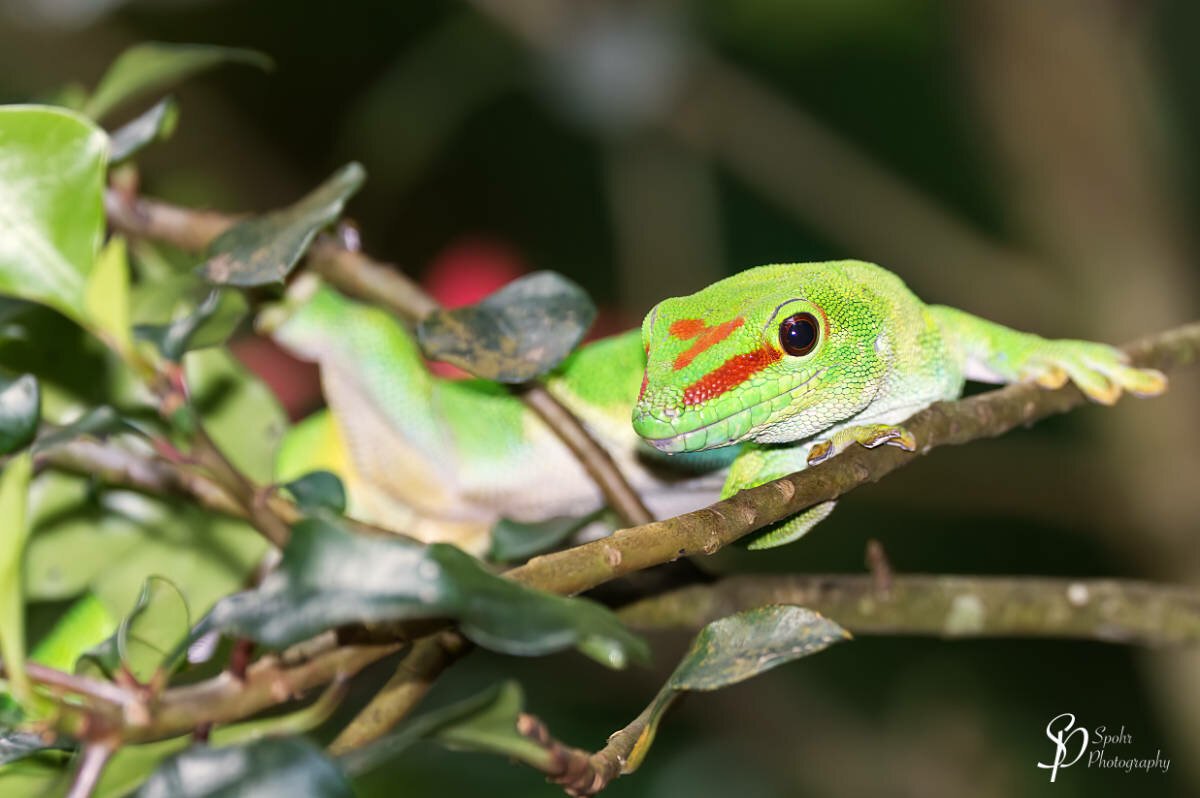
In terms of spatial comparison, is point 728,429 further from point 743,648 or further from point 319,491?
point 319,491

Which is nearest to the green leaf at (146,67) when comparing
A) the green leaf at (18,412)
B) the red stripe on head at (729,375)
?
the green leaf at (18,412)

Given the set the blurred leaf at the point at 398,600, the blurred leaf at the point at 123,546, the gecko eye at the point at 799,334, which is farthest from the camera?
the blurred leaf at the point at 123,546

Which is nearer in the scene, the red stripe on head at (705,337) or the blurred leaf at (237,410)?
Answer: the red stripe on head at (705,337)

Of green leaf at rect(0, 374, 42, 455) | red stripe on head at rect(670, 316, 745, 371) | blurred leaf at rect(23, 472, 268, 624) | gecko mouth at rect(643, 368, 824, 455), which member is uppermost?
red stripe on head at rect(670, 316, 745, 371)

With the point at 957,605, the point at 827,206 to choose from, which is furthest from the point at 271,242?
the point at 827,206

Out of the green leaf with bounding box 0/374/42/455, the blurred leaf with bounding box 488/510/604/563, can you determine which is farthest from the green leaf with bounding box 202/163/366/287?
the blurred leaf with bounding box 488/510/604/563

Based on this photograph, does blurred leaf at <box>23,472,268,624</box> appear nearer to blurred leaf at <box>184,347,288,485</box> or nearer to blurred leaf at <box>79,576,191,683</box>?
blurred leaf at <box>184,347,288,485</box>

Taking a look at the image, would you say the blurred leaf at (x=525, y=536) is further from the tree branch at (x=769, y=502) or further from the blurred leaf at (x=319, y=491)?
the tree branch at (x=769, y=502)
